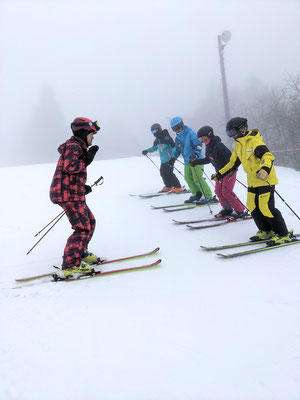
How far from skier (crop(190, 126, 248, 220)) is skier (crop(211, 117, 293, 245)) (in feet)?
4.19

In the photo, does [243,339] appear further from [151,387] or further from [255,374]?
[151,387]

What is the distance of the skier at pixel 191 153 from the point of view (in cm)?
670

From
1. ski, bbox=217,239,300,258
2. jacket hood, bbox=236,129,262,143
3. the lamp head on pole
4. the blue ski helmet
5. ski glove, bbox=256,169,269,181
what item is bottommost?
ski, bbox=217,239,300,258

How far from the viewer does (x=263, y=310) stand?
98.0 inches

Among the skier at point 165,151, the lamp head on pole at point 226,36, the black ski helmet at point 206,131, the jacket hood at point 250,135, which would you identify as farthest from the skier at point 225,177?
the lamp head on pole at point 226,36

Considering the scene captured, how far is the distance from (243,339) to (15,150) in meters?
105

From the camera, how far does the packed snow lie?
1791 mm

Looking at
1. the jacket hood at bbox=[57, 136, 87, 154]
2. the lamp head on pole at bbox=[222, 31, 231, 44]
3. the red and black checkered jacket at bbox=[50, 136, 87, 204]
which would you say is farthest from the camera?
the lamp head on pole at bbox=[222, 31, 231, 44]

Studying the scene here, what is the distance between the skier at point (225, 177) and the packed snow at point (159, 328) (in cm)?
95

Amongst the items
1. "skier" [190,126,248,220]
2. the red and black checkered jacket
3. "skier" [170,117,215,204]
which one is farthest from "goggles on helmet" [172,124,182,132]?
the red and black checkered jacket

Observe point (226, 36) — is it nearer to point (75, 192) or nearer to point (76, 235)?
point (75, 192)

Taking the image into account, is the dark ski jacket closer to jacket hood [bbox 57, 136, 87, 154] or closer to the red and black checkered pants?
jacket hood [bbox 57, 136, 87, 154]

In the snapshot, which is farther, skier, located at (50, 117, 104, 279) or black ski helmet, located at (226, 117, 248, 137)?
black ski helmet, located at (226, 117, 248, 137)

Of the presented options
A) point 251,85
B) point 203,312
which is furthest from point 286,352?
point 251,85
